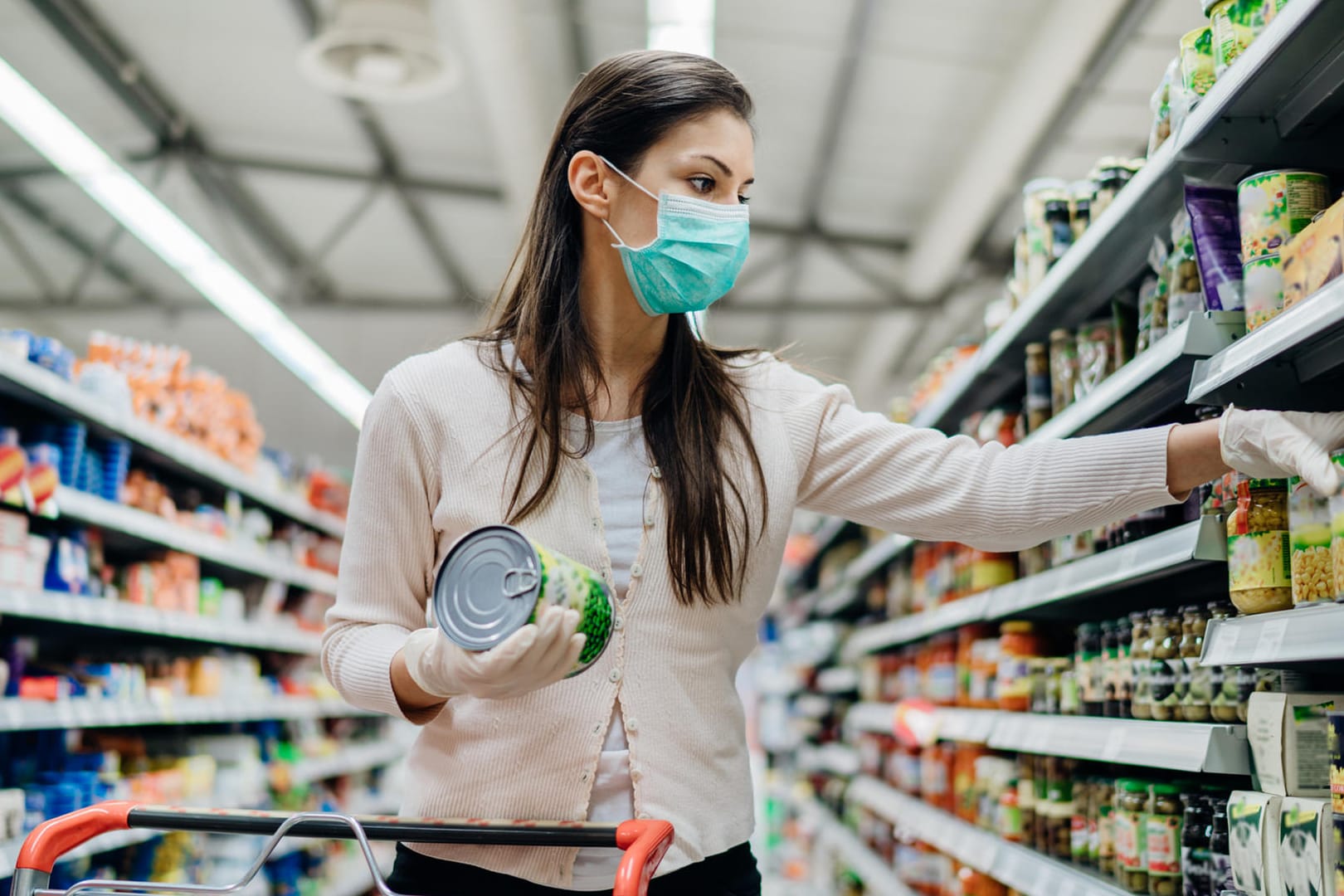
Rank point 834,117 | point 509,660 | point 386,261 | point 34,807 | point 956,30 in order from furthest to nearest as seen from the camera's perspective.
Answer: point 386,261 → point 834,117 → point 956,30 → point 34,807 → point 509,660

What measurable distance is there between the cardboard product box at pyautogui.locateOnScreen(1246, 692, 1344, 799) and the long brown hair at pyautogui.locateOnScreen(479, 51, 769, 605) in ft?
2.40

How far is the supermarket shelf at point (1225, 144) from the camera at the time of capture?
153 centimetres

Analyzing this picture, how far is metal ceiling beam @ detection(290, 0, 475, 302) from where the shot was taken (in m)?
6.93

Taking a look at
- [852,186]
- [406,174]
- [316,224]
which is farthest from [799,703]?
[316,224]

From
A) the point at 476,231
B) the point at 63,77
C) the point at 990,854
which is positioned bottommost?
the point at 990,854

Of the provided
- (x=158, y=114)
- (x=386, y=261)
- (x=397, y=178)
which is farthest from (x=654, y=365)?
(x=386, y=261)

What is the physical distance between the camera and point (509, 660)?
4.10 feet

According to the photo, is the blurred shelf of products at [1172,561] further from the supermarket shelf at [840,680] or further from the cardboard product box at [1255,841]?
the supermarket shelf at [840,680]

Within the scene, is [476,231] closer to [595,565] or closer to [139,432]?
[139,432]

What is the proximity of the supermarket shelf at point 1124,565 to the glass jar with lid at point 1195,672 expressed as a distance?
9 cm

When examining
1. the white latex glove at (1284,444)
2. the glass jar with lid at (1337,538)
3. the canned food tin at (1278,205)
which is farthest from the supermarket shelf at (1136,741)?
the canned food tin at (1278,205)

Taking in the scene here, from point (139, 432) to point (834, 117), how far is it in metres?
4.97

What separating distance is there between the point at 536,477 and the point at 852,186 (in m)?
7.65

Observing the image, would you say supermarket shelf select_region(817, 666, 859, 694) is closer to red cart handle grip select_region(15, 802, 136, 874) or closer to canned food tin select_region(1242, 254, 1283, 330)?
canned food tin select_region(1242, 254, 1283, 330)
